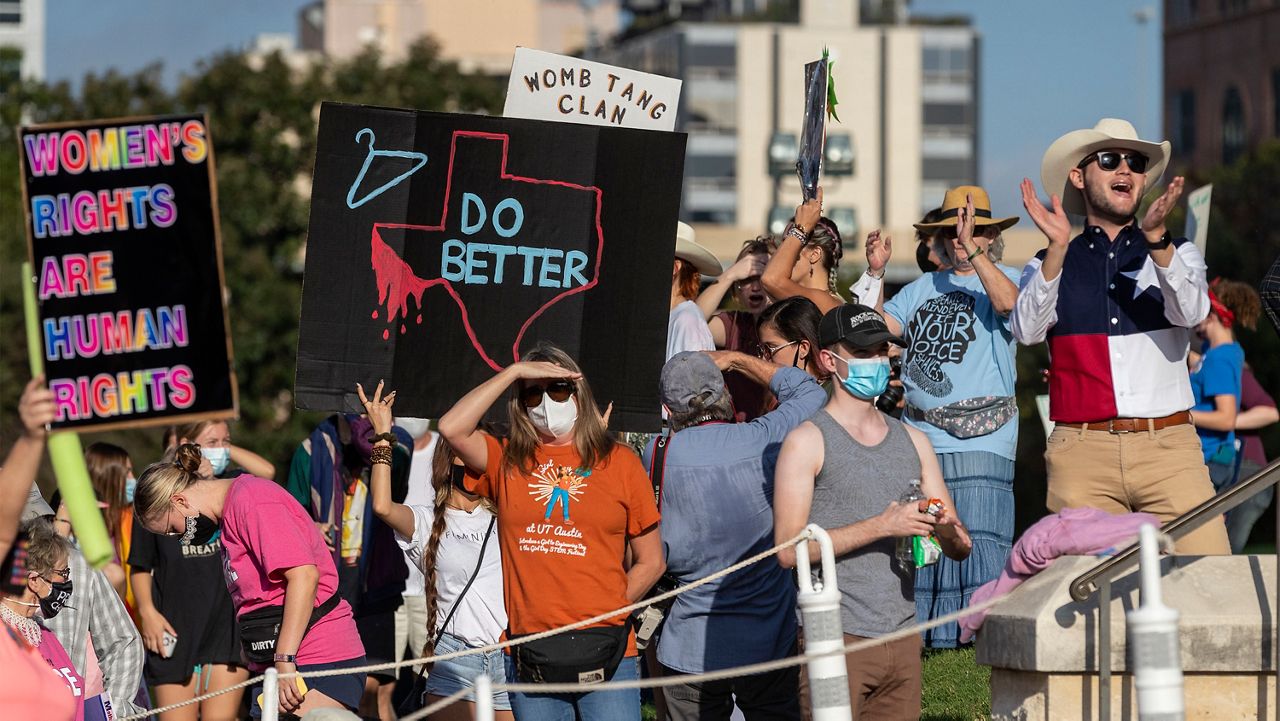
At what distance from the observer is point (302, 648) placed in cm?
796

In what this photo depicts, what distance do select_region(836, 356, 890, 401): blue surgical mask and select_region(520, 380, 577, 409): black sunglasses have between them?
101cm

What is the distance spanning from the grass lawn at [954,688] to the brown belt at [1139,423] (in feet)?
5.01

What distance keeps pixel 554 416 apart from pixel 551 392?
0.09m

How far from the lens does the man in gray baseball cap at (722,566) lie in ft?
24.6

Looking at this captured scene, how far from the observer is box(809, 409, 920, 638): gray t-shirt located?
6.81 m

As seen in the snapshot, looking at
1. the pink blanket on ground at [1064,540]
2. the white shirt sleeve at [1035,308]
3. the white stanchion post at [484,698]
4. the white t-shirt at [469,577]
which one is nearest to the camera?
the white stanchion post at [484,698]

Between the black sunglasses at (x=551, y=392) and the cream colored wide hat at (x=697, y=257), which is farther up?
the cream colored wide hat at (x=697, y=257)

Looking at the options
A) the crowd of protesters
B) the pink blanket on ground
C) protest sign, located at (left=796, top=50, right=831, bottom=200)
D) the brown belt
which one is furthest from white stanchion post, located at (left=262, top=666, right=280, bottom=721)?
protest sign, located at (left=796, top=50, right=831, bottom=200)

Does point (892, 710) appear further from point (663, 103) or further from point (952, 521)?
point (663, 103)

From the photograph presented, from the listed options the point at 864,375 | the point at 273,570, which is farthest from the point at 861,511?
the point at 273,570

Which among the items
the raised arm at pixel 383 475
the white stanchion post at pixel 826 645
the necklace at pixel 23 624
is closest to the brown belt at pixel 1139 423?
the white stanchion post at pixel 826 645

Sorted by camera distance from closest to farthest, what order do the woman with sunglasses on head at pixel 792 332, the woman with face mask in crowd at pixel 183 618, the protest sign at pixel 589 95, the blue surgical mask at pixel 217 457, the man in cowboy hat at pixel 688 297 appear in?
the woman with sunglasses on head at pixel 792 332 → the protest sign at pixel 589 95 → the man in cowboy hat at pixel 688 297 → the woman with face mask in crowd at pixel 183 618 → the blue surgical mask at pixel 217 457

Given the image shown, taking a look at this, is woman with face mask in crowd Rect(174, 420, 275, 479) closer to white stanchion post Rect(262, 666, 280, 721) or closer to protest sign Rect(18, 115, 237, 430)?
white stanchion post Rect(262, 666, 280, 721)

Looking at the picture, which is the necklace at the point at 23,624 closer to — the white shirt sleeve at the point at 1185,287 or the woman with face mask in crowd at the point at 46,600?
the woman with face mask in crowd at the point at 46,600
